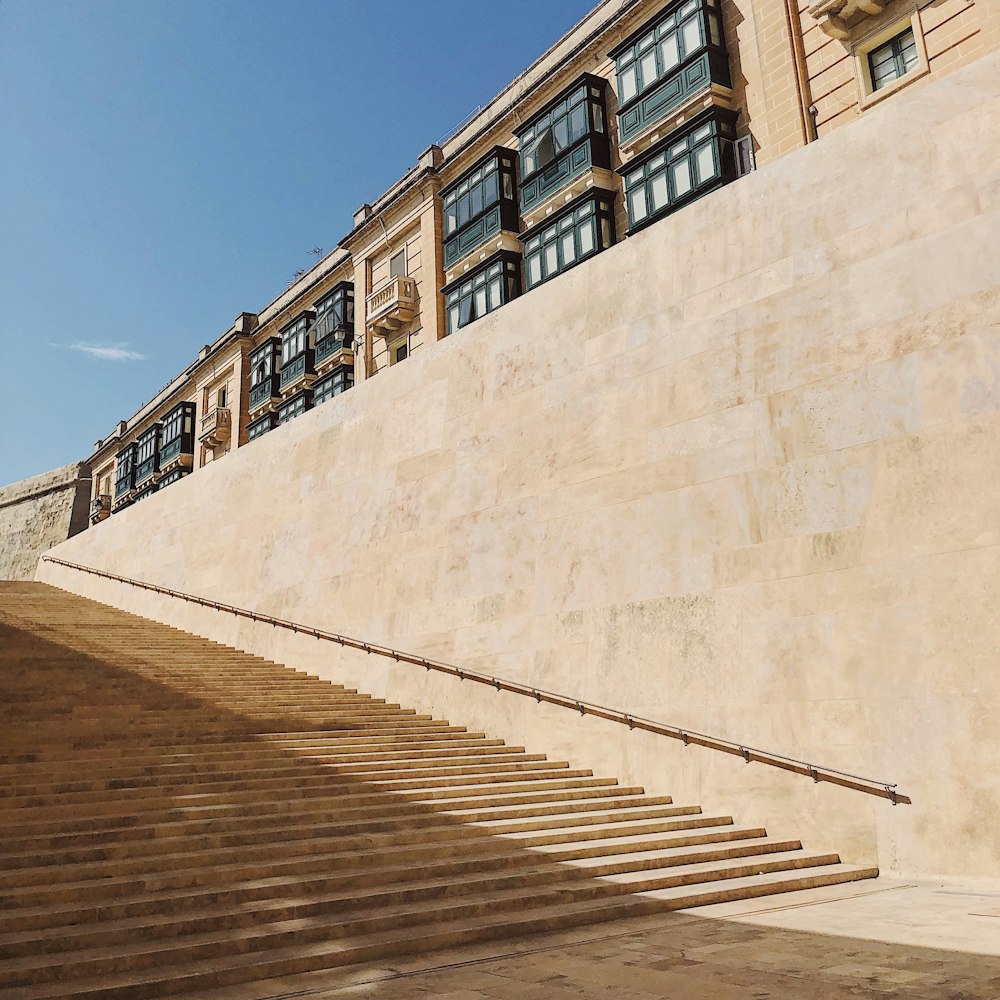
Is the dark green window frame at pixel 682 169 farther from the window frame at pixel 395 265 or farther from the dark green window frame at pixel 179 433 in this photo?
the dark green window frame at pixel 179 433

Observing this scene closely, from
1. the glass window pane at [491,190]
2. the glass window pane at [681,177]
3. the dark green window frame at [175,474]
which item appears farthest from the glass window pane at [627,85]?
the dark green window frame at [175,474]

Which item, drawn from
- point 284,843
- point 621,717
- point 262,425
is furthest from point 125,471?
point 284,843

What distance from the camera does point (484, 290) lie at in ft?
64.2

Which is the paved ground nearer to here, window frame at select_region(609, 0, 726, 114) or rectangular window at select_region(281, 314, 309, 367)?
window frame at select_region(609, 0, 726, 114)

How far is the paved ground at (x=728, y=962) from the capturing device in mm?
3920

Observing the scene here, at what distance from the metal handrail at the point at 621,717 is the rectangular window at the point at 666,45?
36.4 feet

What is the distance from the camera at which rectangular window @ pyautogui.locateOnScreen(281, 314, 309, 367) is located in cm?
2627

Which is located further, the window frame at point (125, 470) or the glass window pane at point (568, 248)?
the window frame at point (125, 470)

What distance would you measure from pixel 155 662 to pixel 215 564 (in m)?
5.35

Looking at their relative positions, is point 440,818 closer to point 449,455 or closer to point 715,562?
point 715,562

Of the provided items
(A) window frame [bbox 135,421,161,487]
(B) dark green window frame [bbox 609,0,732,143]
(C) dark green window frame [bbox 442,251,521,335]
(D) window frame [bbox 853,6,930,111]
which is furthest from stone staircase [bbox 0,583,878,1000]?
(A) window frame [bbox 135,421,161,487]

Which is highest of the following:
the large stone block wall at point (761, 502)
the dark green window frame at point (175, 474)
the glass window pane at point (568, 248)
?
the dark green window frame at point (175, 474)

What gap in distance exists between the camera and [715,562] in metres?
8.74

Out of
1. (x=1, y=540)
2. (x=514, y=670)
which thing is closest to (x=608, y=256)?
(x=514, y=670)
